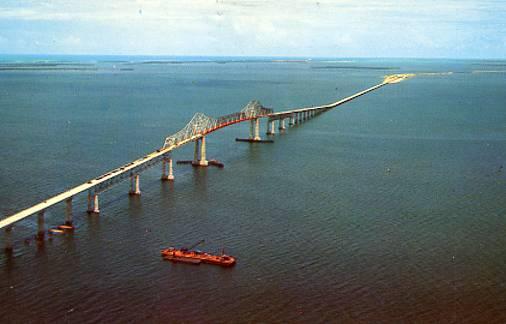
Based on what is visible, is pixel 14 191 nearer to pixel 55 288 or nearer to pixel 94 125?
pixel 55 288

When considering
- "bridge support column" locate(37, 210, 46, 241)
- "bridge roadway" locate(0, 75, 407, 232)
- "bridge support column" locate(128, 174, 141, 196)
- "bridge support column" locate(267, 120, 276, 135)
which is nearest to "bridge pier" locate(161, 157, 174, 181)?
"bridge roadway" locate(0, 75, 407, 232)

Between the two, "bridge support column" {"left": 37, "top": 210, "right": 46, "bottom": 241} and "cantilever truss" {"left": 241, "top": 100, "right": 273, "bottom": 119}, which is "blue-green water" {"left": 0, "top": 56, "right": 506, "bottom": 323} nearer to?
"bridge support column" {"left": 37, "top": 210, "right": 46, "bottom": 241}

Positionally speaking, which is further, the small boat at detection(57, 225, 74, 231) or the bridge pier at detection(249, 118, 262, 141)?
the bridge pier at detection(249, 118, 262, 141)

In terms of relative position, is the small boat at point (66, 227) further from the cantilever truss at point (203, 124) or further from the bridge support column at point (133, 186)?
the cantilever truss at point (203, 124)

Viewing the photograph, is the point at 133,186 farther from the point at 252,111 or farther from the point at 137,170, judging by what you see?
the point at 252,111

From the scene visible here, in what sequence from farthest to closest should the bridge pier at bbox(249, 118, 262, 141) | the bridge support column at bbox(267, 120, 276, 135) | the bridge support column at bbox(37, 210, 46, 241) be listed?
1. the bridge support column at bbox(267, 120, 276, 135)
2. the bridge pier at bbox(249, 118, 262, 141)
3. the bridge support column at bbox(37, 210, 46, 241)

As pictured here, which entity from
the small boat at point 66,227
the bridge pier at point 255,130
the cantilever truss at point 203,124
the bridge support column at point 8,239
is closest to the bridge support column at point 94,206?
the small boat at point 66,227

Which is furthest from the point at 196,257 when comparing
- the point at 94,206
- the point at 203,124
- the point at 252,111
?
the point at 252,111
